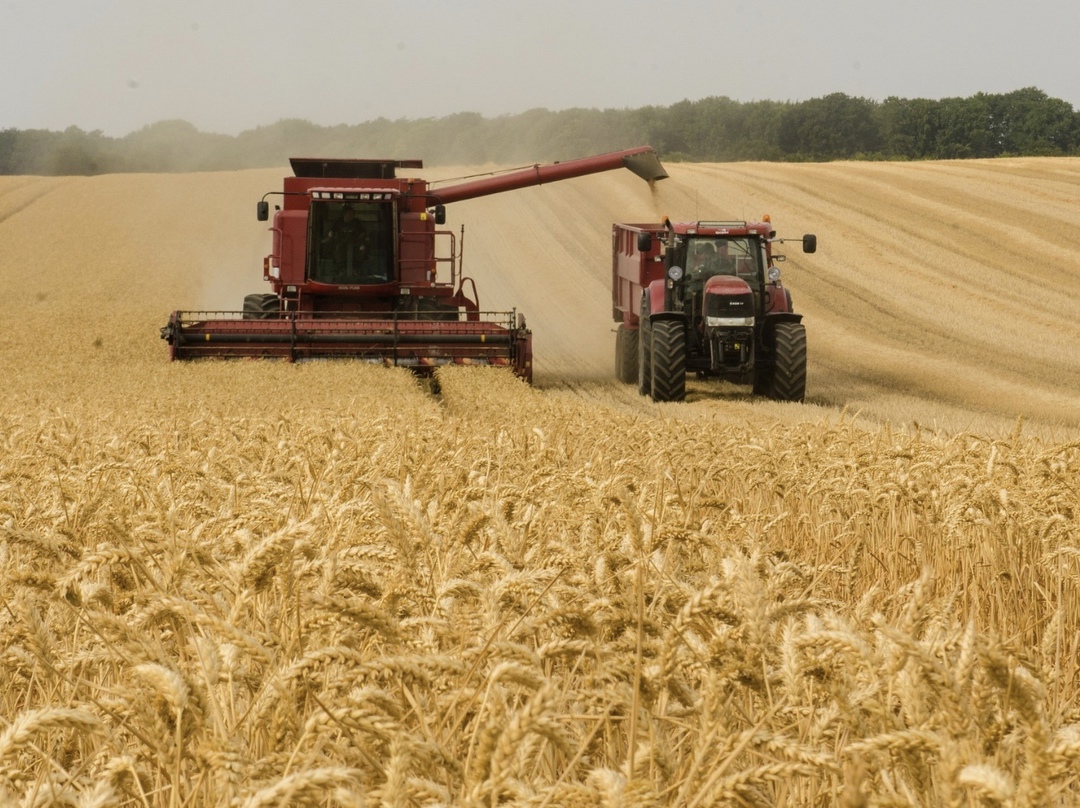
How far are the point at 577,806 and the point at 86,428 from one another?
6.98m

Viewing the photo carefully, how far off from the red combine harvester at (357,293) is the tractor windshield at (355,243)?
14mm

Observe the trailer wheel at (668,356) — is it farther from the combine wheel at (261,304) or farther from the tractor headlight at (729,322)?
the combine wheel at (261,304)

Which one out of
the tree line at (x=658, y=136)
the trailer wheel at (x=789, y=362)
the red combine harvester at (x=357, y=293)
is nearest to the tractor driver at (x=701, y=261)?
the trailer wheel at (x=789, y=362)

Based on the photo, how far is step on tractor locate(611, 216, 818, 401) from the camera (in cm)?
1513

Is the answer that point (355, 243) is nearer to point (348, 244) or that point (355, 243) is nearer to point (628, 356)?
point (348, 244)

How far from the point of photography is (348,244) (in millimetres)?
17797

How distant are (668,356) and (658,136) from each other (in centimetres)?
6293

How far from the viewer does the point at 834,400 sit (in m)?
16.3

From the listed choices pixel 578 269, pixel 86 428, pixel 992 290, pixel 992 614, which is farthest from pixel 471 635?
pixel 578 269

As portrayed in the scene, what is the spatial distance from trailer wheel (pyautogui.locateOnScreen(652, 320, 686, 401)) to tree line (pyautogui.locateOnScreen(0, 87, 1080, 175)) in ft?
140

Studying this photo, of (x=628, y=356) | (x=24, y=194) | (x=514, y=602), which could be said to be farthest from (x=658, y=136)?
(x=514, y=602)

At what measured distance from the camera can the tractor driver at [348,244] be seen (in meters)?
17.8

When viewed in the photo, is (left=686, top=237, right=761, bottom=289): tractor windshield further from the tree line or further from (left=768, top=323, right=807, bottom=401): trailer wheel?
the tree line

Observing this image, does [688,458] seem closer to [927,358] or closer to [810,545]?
[810,545]
